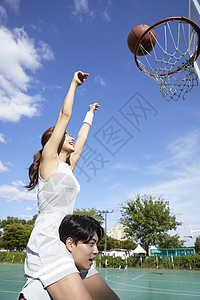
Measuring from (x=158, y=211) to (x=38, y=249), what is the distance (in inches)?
951

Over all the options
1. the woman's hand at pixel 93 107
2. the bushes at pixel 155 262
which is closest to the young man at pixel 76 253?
the woman's hand at pixel 93 107

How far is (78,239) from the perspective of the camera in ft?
4.11

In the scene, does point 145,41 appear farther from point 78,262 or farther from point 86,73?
point 78,262

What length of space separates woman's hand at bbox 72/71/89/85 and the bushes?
20.4m

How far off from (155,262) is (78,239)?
21217 mm

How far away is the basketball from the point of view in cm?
416

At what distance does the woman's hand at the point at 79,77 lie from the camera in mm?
1648

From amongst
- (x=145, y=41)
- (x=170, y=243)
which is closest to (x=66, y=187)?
(x=145, y=41)

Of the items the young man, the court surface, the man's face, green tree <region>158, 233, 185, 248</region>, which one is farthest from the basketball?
green tree <region>158, 233, 185, 248</region>

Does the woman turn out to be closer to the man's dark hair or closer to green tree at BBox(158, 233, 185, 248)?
the man's dark hair

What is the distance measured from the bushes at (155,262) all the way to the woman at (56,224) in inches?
794

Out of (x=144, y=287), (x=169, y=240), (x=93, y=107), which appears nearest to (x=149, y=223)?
(x=169, y=240)

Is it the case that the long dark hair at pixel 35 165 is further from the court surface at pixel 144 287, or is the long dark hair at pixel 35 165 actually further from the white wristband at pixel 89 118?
the court surface at pixel 144 287

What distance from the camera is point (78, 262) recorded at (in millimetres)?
1239
